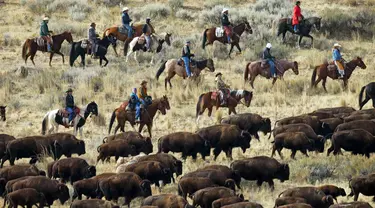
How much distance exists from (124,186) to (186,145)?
4185 mm

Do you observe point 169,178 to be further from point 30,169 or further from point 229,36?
point 229,36

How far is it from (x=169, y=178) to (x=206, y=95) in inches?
330

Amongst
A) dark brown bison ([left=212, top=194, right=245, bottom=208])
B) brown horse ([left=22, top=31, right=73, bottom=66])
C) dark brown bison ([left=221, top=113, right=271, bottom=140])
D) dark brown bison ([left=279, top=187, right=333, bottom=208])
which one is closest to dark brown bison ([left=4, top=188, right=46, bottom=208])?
dark brown bison ([left=212, top=194, right=245, bottom=208])

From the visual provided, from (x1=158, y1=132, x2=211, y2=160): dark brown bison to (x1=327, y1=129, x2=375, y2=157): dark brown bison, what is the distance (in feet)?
9.72

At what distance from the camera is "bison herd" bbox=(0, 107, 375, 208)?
2219cm

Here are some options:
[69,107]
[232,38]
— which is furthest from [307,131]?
[232,38]

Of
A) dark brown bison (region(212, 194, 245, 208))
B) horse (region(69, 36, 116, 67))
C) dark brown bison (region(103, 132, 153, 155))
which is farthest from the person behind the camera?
horse (region(69, 36, 116, 67))

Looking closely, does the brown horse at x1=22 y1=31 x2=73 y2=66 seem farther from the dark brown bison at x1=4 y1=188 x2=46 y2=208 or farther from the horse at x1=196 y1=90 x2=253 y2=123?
the dark brown bison at x1=4 y1=188 x2=46 y2=208

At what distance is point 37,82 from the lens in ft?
121

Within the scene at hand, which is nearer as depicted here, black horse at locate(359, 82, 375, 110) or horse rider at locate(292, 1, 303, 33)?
black horse at locate(359, 82, 375, 110)

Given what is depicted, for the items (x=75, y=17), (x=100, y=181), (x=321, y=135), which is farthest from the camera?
(x=75, y=17)

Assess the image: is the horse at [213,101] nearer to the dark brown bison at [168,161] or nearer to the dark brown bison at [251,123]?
the dark brown bison at [251,123]

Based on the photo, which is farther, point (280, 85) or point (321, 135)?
point (280, 85)

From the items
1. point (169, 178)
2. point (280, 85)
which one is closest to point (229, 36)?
point (280, 85)
